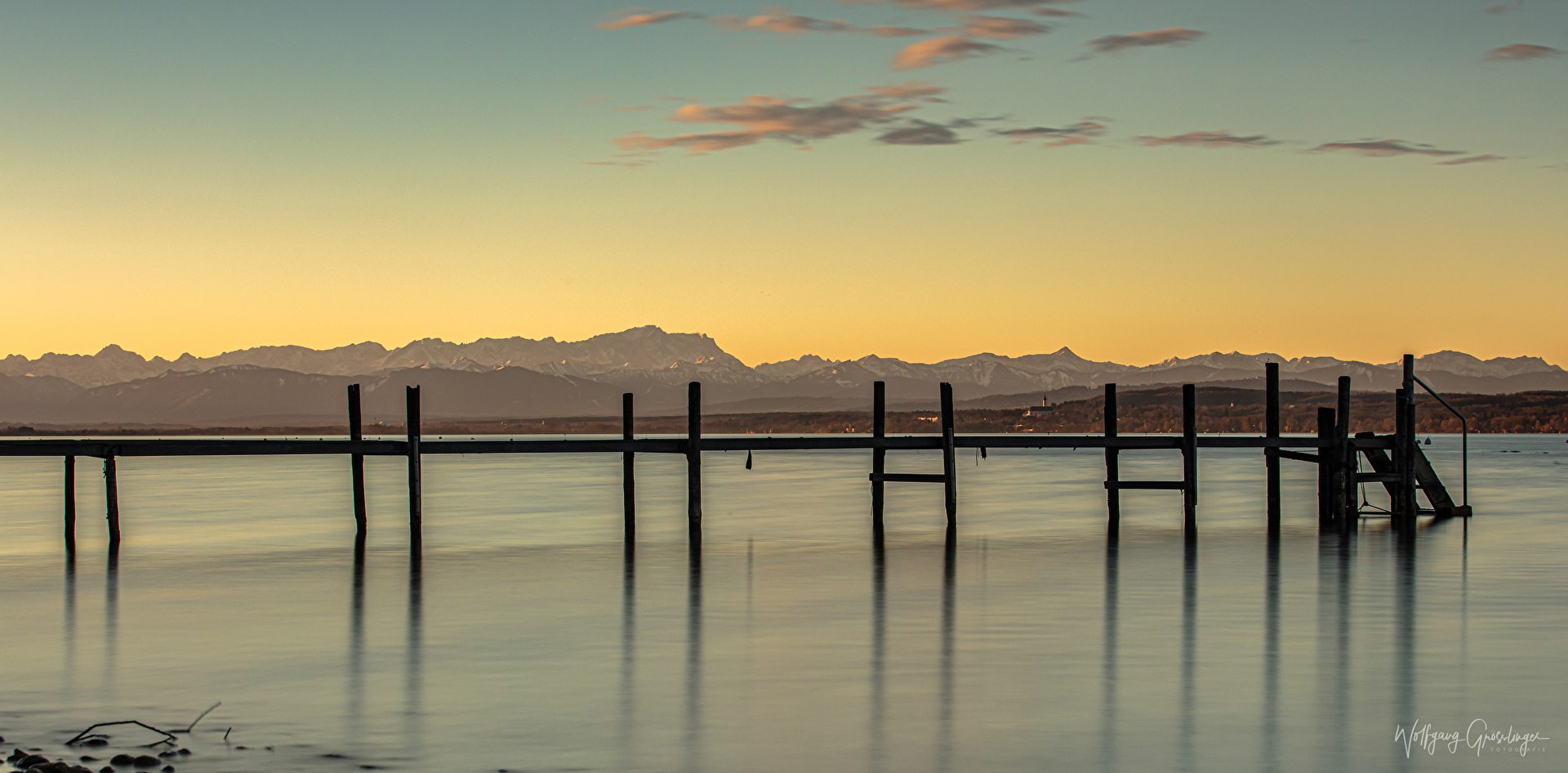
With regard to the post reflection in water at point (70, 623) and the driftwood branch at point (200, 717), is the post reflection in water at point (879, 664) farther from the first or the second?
the post reflection in water at point (70, 623)

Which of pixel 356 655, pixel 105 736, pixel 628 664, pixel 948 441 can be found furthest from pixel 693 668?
pixel 948 441

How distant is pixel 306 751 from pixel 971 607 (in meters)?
11.9

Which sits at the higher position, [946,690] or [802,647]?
[946,690]

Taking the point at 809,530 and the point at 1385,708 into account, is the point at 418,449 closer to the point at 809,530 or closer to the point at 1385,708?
the point at 809,530

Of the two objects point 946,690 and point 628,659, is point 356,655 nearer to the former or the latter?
point 628,659

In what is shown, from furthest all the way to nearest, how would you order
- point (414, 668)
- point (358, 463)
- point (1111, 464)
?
1. point (1111, 464)
2. point (358, 463)
3. point (414, 668)

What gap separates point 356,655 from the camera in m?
18.0

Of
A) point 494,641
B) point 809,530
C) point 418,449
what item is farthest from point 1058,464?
point 494,641

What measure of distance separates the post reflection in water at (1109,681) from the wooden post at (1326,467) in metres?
13.2

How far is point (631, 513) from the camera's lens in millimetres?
35781

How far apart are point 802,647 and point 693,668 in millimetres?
1843

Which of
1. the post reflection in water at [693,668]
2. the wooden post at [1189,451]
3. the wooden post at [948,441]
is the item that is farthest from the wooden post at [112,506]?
the wooden post at [1189,451]

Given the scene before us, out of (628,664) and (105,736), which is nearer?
(105,736)

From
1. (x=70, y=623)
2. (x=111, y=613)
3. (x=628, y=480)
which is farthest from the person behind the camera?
(x=628, y=480)
